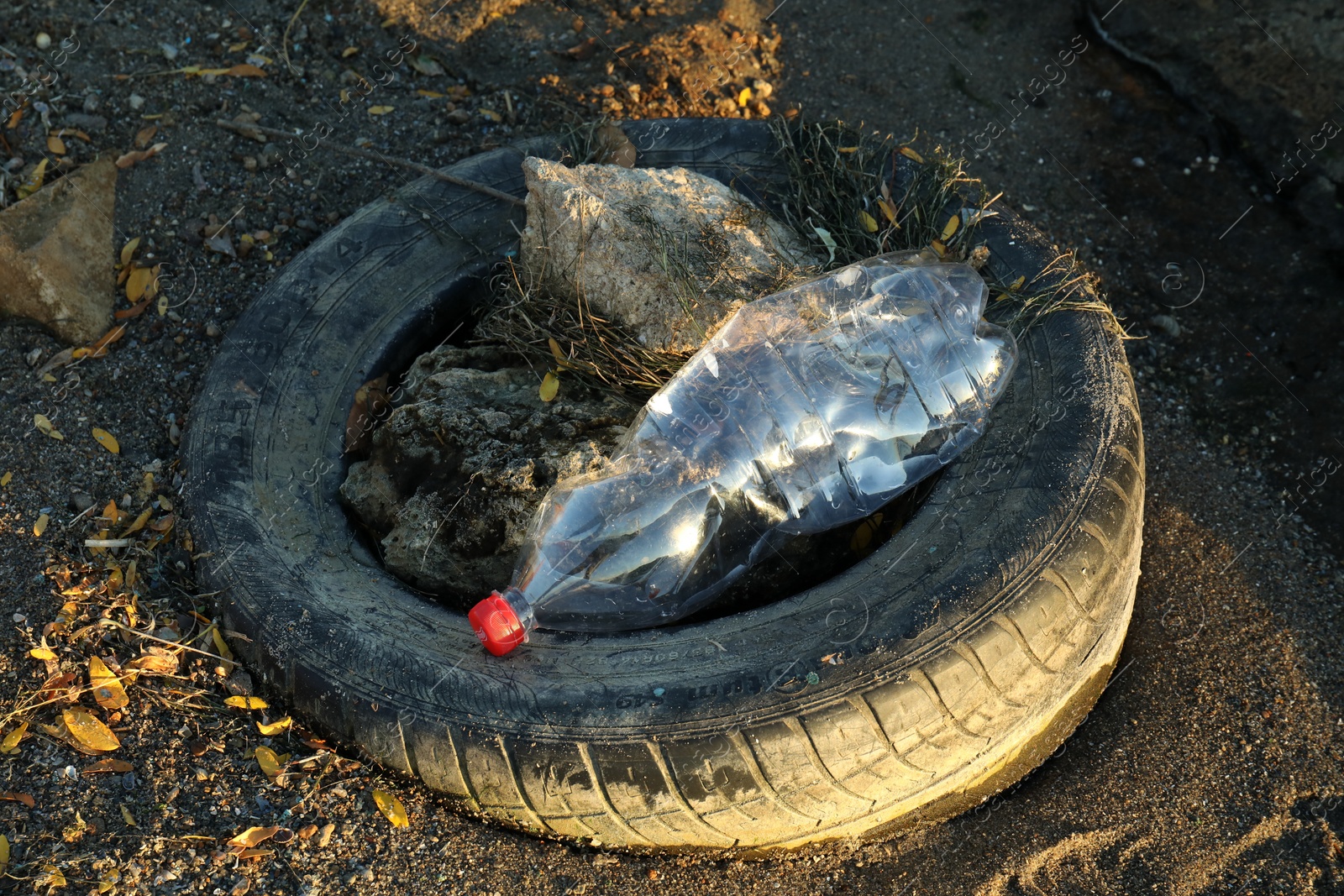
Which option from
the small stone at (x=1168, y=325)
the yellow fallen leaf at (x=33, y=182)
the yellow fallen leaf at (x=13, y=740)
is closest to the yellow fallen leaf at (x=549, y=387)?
the yellow fallen leaf at (x=13, y=740)

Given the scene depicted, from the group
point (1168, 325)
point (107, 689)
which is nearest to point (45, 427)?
point (107, 689)

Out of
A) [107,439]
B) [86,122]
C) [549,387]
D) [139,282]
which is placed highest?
[86,122]

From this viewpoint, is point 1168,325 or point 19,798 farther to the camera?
point 1168,325

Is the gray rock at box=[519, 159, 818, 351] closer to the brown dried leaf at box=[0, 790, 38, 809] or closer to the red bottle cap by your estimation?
the red bottle cap

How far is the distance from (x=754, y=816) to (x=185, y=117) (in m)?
2.96

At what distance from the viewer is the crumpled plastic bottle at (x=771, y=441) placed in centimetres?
228

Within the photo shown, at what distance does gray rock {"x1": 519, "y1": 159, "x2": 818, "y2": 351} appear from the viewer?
244 cm

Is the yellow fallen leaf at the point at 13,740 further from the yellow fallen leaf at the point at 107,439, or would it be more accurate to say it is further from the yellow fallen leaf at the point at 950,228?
the yellow fallen leaf at the point at 950,228

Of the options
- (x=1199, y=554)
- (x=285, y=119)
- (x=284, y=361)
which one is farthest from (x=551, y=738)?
(x=285, y=119)

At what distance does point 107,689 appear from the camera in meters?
2.16

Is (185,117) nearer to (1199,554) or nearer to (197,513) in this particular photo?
(197,513)

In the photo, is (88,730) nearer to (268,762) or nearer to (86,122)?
(268,762)

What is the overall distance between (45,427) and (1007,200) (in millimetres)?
3266

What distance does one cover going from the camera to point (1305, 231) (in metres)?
3.54
